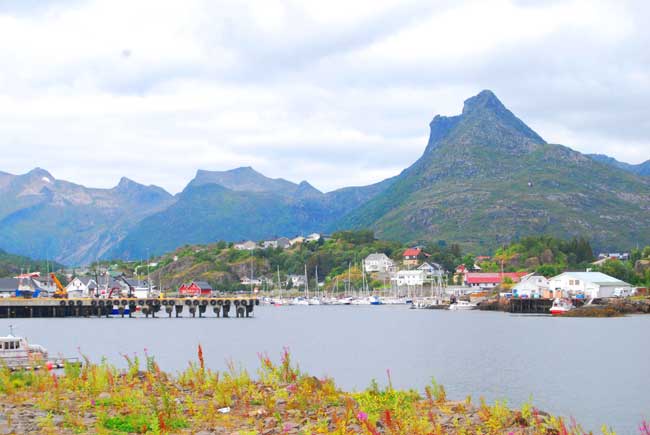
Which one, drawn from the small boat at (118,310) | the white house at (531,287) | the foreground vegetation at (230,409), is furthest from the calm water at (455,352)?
the white house at (531,287)

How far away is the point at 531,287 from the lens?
6604 inches

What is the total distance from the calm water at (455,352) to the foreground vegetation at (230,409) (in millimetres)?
10456

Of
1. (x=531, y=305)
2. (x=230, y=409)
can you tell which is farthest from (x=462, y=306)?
(x=230, y=409)

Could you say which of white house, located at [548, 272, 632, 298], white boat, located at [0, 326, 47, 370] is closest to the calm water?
white boat, located at [0, 326, 47, 370]

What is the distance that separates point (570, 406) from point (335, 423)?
19.4 meters

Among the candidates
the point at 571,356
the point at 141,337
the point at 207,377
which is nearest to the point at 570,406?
the point at 207,377

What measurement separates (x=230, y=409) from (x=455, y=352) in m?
44.7

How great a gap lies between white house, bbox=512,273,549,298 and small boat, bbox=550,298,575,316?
63.7 ft

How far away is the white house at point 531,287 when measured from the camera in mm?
166125

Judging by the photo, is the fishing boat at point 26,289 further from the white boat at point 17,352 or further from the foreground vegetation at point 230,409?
the foreground vegetation at point 230,409

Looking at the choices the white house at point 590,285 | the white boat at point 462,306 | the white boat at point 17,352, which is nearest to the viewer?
the white boat at point 17,352

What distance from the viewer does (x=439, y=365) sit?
58438 millimetres

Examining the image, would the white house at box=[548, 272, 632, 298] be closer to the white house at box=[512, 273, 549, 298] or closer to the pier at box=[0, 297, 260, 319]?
the white house at box=[512, 273, 549, 298]

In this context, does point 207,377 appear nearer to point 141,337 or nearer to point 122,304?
point 141,337
